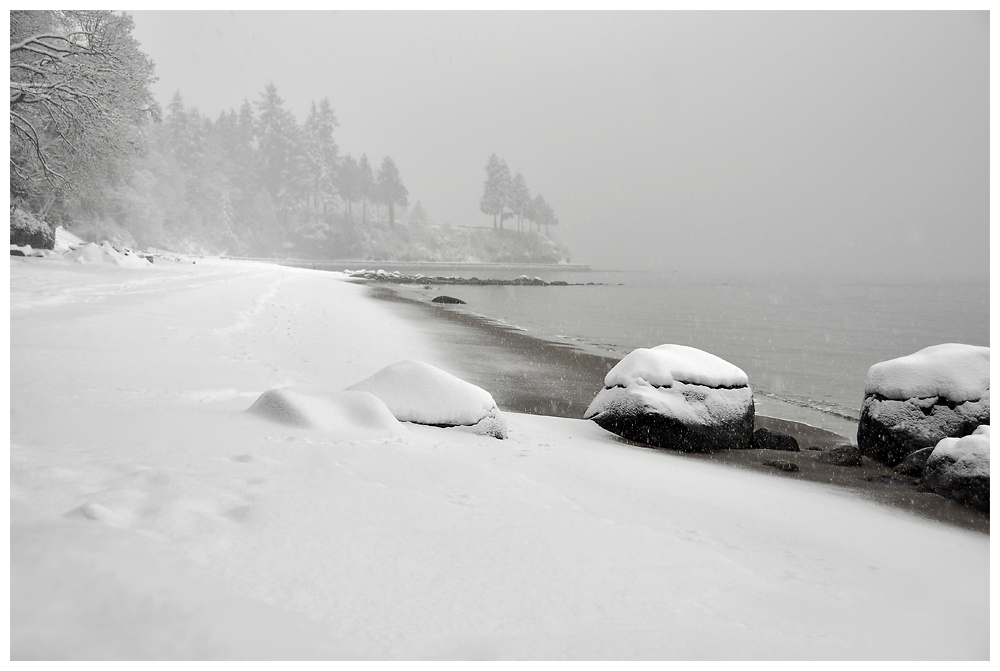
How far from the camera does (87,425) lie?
3.97 meters

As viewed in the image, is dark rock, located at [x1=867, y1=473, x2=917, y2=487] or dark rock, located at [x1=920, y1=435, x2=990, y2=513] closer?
dark rock, located at [x1=920, y1=435, x2=990, y2=513]

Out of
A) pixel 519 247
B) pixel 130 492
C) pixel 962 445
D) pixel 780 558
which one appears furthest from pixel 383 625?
pixel 519 247

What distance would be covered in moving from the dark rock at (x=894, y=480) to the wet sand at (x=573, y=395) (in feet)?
0.06

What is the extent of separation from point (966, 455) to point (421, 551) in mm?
5562

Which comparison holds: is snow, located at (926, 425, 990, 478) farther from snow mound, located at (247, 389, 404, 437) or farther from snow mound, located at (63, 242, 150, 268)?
snow mound, located at (63, 242, 150, 268)

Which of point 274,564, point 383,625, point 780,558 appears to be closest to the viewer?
point 383,625

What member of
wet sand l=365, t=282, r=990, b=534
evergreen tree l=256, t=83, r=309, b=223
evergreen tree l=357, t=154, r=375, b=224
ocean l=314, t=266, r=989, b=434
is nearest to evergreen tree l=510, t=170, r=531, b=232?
evergreen tree l=357, t=154, r=375, b=224

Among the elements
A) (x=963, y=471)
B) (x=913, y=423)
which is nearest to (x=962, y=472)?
(x=963, y=471)

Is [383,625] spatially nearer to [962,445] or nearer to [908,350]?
[962,445]

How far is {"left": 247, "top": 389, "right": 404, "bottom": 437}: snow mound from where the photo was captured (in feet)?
14.5

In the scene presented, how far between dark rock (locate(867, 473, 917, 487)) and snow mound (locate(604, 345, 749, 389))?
→ 1.84 m

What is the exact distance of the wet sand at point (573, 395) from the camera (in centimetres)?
566

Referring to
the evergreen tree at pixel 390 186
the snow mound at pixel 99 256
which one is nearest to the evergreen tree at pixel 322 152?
the evergreen tree at pixel 390 186

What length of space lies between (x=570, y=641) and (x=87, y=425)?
137 inches
